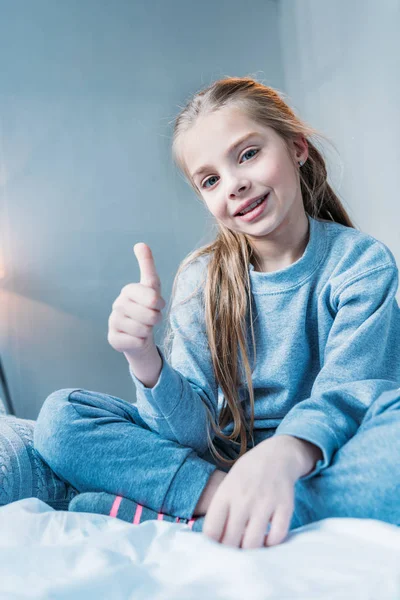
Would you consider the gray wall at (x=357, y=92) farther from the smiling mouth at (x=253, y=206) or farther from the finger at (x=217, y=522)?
the finger at (x=217, y=522)

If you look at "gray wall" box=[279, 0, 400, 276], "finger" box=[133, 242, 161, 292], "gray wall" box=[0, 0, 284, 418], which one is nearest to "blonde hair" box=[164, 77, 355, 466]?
"finger" box=[133, 242, 161, 292]

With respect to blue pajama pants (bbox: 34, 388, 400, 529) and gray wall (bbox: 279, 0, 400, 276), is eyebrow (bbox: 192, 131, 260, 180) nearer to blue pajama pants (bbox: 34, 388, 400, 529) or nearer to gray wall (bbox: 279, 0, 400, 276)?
blue pajama pants (bbox: 34, 388, 400, 529)

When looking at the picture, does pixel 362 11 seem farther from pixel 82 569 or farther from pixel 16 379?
pixel 82 569

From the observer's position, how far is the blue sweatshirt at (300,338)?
847mm

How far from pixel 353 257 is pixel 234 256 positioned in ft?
0.71

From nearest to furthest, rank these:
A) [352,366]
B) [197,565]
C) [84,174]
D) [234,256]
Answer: [197,565]
[352,366]
[234,256]
[84,174]

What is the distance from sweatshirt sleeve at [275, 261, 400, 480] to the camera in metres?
0.65

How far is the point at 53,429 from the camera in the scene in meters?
0.83

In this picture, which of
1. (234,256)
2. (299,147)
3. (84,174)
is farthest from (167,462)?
(84,174)

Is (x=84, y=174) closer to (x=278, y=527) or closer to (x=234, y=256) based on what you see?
(x=234, y=256)

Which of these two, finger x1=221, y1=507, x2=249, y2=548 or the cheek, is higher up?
the cheek

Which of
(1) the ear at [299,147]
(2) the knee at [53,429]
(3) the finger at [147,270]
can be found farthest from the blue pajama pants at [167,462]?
(1) the ear at [299,147]

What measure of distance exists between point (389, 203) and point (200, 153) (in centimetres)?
142

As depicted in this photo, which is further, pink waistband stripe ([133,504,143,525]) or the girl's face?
the girl's face
